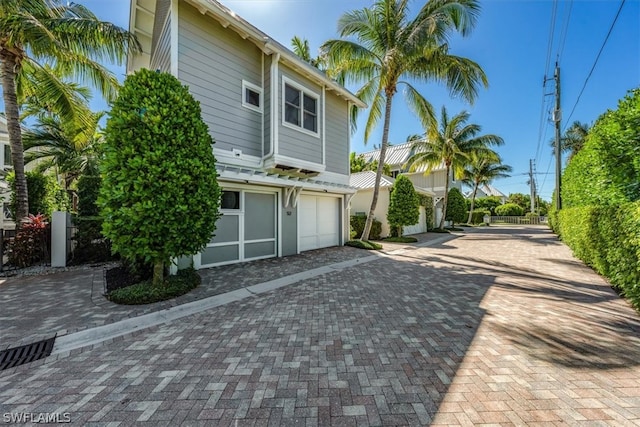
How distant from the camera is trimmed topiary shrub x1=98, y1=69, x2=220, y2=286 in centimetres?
452

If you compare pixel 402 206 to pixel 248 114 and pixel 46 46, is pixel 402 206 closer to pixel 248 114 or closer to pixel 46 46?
pixel 248 114

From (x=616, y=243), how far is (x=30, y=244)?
46.1ft

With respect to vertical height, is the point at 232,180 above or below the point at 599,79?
below

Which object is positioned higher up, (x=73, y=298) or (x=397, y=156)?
(x=397, y=156)

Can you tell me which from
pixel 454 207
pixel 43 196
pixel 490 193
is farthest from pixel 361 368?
pixel 490 193

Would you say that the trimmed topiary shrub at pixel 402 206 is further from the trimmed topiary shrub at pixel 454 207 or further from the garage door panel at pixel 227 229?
the trimmed topiary shrub at pixel 454 207

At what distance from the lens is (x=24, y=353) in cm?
303

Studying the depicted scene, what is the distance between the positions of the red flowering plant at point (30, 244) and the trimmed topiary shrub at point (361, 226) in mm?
12768

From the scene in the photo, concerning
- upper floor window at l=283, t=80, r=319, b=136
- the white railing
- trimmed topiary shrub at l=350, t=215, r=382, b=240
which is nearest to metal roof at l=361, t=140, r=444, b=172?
trimmed topiary shrub at l=350, t=215, r=382, b=240

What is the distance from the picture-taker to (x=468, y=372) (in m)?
2.65

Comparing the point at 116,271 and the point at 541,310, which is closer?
the point at 541,310

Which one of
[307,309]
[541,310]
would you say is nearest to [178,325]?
[307,309]

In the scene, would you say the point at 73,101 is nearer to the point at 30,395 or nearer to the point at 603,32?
the point at 30,395

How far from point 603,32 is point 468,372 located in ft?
35.4
